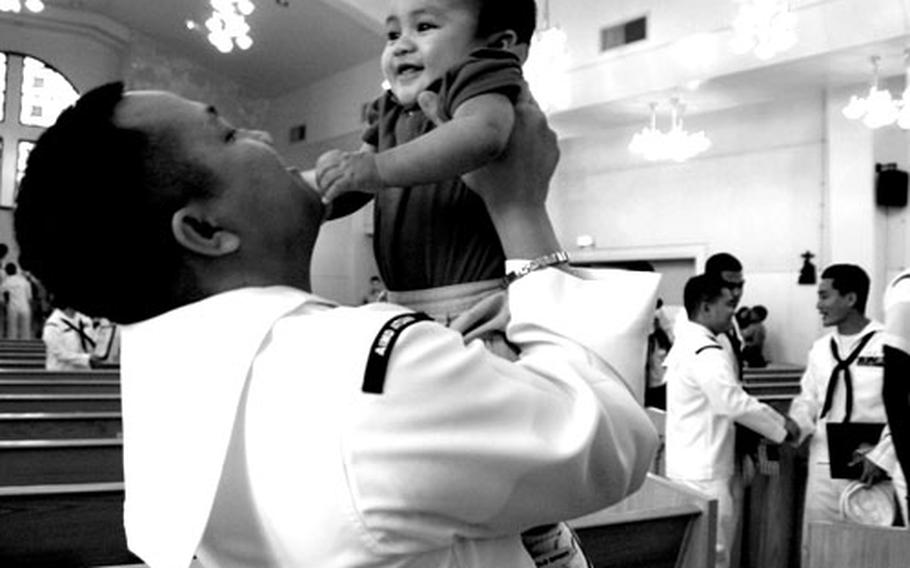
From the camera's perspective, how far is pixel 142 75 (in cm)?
1478

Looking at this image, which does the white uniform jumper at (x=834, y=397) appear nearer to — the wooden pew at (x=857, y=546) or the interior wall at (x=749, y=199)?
the wooden pew at (x=857, y=546)

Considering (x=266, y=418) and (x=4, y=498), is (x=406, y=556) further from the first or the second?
(x=4, y=498)

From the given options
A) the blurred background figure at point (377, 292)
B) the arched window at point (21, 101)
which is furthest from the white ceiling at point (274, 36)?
the blurred background figure at point (377, 292)

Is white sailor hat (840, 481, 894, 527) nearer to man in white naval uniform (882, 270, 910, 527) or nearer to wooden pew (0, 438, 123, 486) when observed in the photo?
man in white naval uniform (882, 270, 910, 527)

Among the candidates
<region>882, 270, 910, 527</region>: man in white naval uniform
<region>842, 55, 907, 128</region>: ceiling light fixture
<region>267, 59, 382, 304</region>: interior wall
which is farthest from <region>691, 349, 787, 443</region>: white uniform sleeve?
<region>267, 59, 382, 304</region>: interior wall

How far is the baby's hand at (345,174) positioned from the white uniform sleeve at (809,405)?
12.3ft

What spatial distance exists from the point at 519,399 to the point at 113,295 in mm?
382

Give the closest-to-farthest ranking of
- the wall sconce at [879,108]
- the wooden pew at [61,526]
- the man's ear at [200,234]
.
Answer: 1. the man's ear at [200,234]
2. the wooden pew at [61,526]
3. the wall sconce at [879,108]

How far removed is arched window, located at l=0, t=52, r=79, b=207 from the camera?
46.3ft

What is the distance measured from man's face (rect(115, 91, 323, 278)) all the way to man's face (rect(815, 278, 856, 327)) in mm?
3757

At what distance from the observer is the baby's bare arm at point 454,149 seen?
2.89 feet

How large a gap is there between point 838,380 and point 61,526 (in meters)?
3.21

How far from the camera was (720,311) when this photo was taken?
13.6 ft

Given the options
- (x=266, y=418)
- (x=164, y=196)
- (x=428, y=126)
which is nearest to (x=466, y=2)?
(x=428, y=126)
